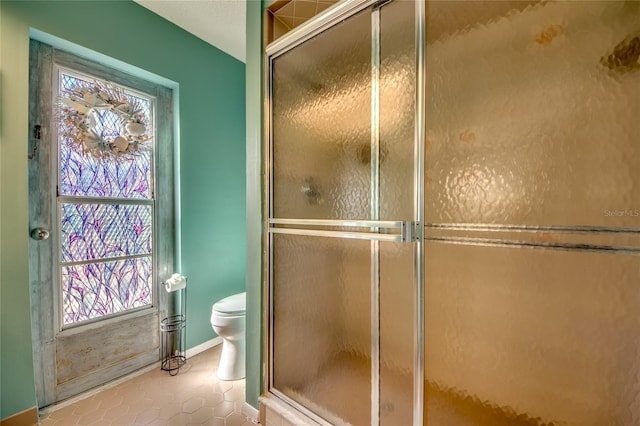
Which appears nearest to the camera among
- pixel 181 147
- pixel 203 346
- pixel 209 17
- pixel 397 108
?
pixel 397 108

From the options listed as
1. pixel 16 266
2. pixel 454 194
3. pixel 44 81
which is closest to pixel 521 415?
pixel 454 194

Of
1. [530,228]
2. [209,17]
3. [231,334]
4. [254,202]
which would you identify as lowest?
[231,334]

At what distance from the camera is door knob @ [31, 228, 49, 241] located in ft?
5.16

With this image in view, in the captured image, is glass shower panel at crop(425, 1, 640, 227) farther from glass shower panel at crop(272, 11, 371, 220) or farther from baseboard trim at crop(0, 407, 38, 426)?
baseboard trim at crop(0, 407, 38, 426)

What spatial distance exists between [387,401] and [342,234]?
0.67 m

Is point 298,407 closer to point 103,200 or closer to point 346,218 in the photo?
point 346,218

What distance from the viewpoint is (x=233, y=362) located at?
6.42 ft

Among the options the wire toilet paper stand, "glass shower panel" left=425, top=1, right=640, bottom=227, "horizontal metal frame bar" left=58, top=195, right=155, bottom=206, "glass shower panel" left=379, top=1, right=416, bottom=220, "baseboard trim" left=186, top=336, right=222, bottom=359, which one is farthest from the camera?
"baseboard trim" left=186, top=336, right=222, bottom=359

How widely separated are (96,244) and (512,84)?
2.36 metres

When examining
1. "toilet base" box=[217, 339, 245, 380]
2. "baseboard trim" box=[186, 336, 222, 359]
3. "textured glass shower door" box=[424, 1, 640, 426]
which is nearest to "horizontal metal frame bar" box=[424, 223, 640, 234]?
"textured glass shower door" box=[424, 1, 640, 426]

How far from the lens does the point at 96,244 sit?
184 centimetres

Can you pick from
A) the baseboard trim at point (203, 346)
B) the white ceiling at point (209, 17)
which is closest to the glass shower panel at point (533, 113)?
the white ceiling at point (209, 17)

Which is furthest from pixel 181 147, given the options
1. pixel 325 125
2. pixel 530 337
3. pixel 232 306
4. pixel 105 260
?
pixel 530 337

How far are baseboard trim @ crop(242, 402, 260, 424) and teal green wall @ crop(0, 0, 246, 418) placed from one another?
2.96 feet
